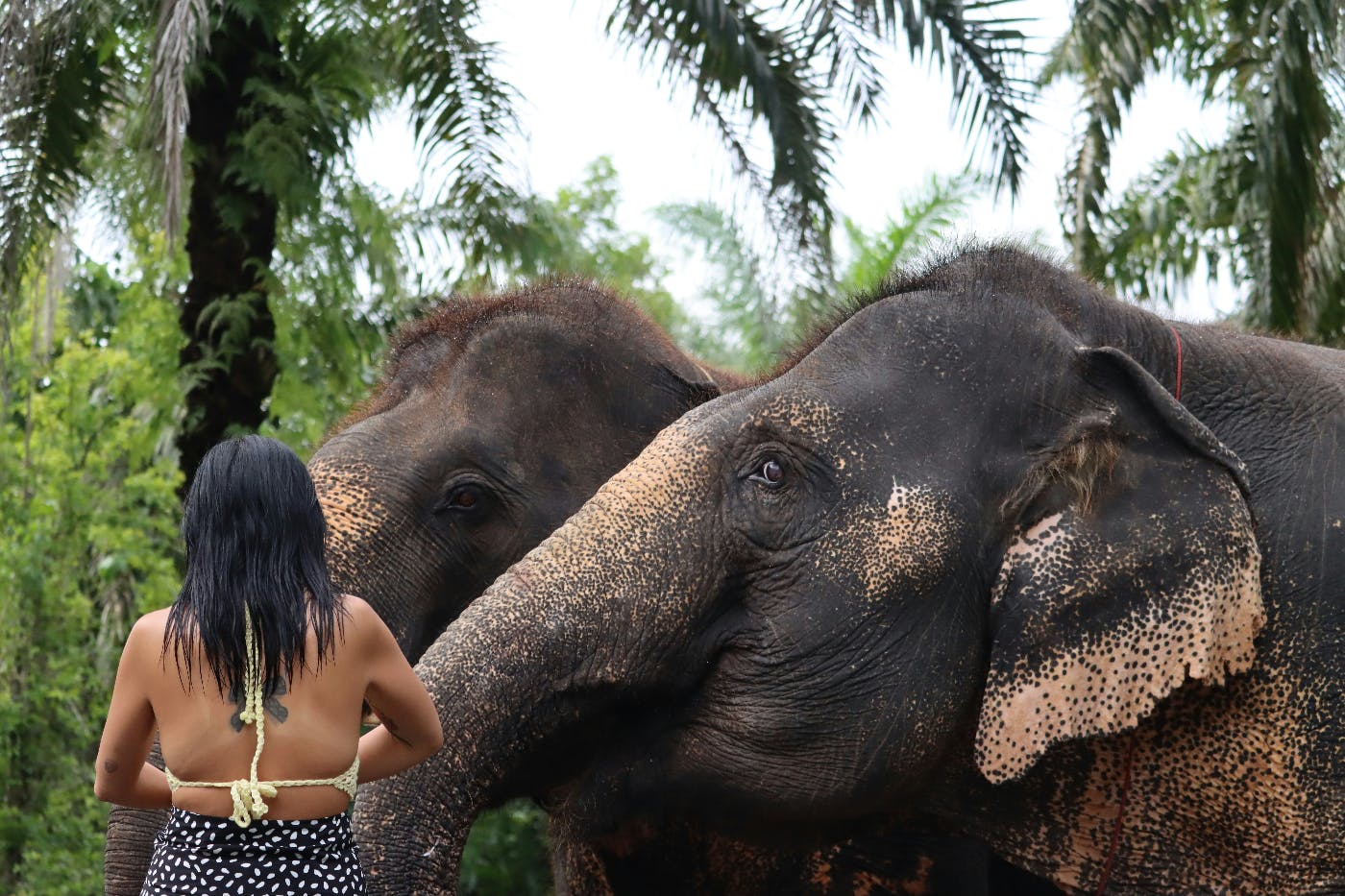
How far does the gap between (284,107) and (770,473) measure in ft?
19.0

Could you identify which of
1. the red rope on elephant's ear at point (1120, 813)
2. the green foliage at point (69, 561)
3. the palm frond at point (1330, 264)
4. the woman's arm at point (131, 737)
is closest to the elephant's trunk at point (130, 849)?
the woman's arm at point (131, 737)

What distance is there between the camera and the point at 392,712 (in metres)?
3.34

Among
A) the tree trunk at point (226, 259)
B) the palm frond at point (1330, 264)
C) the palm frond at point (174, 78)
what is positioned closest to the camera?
the palm frond at point (174, 78)

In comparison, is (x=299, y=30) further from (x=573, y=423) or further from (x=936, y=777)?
(x=936, y=777)

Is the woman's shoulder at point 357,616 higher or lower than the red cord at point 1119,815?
higher

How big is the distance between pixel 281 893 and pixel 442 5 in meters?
6.80

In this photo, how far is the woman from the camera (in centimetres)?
316

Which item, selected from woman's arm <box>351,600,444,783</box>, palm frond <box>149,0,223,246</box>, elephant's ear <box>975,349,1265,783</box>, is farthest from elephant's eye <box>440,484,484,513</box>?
palm frond <box>149,0,223,246</box>

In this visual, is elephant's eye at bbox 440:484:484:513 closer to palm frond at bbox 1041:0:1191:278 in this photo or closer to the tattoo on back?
the tattoo on back

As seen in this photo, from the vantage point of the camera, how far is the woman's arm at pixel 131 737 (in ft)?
10.5

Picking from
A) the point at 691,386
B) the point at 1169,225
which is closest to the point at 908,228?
the point at 1169,225

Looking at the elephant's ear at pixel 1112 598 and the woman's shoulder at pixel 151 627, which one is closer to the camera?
the woman's shoulder at pixel 151 627

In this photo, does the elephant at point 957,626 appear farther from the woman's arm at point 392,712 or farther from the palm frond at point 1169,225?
the palm frond at point 1169,225

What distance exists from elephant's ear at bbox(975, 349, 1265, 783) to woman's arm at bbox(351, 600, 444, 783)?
52.5 inches
